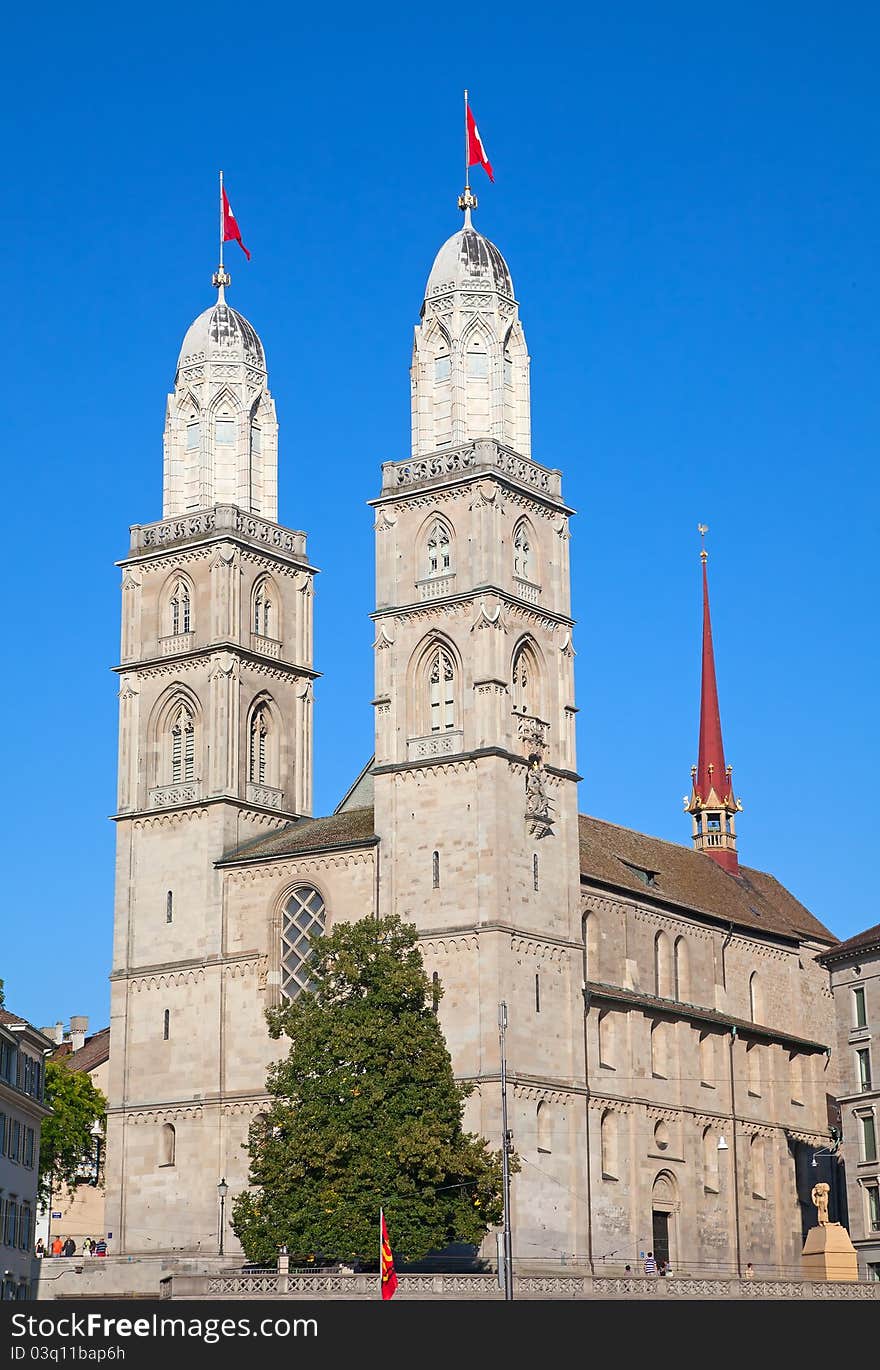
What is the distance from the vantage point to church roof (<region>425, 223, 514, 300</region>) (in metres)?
91.5

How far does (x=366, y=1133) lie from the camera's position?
237 feet

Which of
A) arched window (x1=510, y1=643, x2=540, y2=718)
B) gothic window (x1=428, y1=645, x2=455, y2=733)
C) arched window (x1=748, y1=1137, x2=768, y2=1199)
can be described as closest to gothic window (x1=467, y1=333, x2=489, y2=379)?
arched window (x1=510, y1=643, x2=540, y2=718)

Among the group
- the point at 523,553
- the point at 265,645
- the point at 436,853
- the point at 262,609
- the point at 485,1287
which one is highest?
the point at 262,609

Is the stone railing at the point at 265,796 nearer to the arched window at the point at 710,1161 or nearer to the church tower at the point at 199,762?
the church tower at the point at 199,762

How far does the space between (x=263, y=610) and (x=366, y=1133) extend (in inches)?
1164

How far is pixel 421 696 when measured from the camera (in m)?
87.8

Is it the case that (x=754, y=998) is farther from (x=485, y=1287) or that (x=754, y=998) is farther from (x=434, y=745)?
(x=485, y=1287)

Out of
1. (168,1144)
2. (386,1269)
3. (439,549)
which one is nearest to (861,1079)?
(439,549)

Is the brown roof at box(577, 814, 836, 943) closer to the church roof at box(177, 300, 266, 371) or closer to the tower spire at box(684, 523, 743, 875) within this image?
the tower spire at box(684, 523, 743, 875)

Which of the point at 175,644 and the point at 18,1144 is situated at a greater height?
the point at 175,644

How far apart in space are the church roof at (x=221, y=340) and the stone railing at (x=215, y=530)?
6779mm
